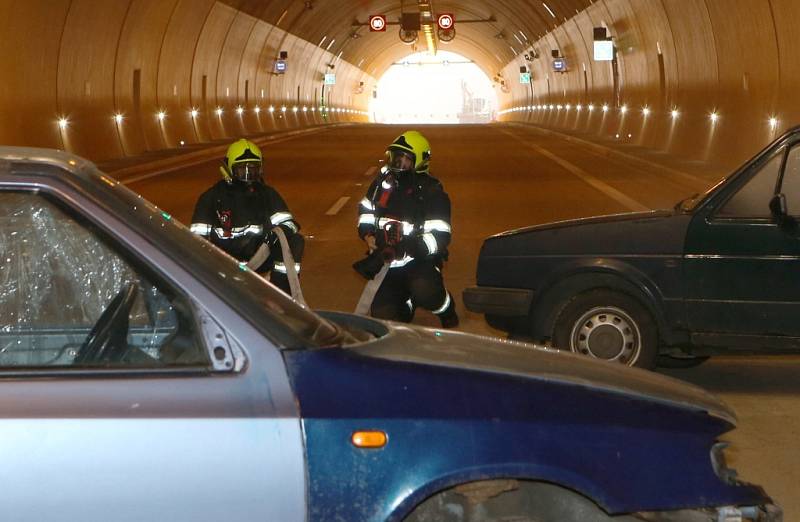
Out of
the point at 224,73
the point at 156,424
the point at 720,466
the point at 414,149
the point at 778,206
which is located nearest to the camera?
the point at 156,424

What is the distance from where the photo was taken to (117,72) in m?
33.0

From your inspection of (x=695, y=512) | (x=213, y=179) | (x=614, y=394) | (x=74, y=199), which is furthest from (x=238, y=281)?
(x=213, y=179)

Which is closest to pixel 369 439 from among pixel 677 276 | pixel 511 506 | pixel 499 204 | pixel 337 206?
pixel 511 506

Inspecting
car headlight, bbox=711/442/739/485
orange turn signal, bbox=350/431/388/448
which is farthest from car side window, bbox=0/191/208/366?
car headlight, bbox=711/442/739/485

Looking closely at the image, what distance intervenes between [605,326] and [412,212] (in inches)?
54.6

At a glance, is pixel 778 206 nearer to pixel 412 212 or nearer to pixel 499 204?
pixel 412 212

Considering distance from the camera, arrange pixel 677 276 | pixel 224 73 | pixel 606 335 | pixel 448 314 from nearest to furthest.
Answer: pixel 677 276
pixel 606 335
pixel 448 314
pixel 224 73

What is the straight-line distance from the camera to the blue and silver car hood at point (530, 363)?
3.78 metres

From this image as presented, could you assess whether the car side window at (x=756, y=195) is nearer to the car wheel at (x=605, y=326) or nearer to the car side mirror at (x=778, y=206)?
the car side mirror at (x=778, y=206)

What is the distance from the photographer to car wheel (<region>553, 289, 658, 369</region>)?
7926 mm

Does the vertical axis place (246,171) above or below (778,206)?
above

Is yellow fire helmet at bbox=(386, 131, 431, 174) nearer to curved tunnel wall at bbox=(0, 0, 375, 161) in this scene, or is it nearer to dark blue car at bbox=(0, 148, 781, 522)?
dark blue car at bbox=(0, 148, 781, 522)

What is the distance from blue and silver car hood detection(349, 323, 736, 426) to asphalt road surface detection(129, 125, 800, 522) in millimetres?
1961

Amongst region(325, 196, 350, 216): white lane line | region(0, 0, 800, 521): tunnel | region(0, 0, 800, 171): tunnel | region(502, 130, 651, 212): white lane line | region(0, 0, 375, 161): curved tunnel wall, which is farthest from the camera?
region(0, 0, 375, 161): curved tunnel wall
